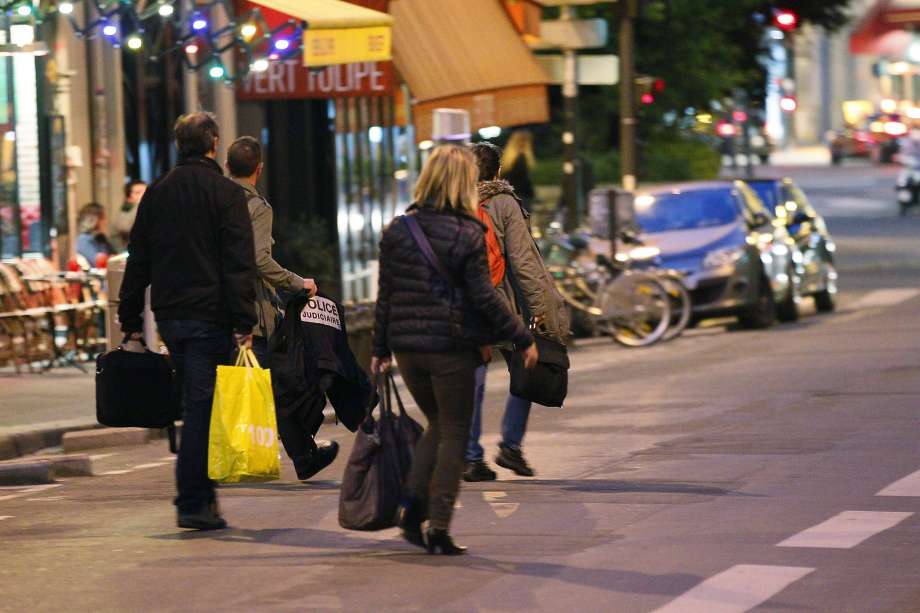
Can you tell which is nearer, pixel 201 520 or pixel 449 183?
pixel 449 183

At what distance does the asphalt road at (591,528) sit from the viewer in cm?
730

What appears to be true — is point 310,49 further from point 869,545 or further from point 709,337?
point 869,545

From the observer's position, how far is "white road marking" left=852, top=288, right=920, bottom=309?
23505mm

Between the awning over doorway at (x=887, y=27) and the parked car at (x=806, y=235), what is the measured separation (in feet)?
68.6

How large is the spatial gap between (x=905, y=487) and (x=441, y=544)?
2.66 m

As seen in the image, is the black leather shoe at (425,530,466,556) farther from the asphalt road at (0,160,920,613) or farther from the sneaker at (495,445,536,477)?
the sneaker at (495,445,536,477)

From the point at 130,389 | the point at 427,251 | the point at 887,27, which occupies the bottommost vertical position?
the point at 130,389

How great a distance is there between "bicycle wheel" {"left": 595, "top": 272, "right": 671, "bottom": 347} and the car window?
1.59m

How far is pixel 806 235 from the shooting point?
22078 millimetres

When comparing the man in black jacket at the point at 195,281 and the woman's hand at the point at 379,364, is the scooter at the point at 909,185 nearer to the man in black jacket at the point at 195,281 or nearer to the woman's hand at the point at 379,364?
the man in black jacket at the point at 195,281

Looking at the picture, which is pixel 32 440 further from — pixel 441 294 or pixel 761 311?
pixel 761 311

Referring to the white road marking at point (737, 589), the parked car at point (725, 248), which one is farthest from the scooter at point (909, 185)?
the white road marking at point (737, 589)

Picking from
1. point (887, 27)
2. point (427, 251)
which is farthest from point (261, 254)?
point (887, 27)

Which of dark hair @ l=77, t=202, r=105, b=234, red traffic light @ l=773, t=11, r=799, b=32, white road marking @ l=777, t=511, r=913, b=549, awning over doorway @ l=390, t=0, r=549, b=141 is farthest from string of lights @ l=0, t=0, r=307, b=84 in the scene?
red traffic light @ l=773, t=11, r=799, b=32
